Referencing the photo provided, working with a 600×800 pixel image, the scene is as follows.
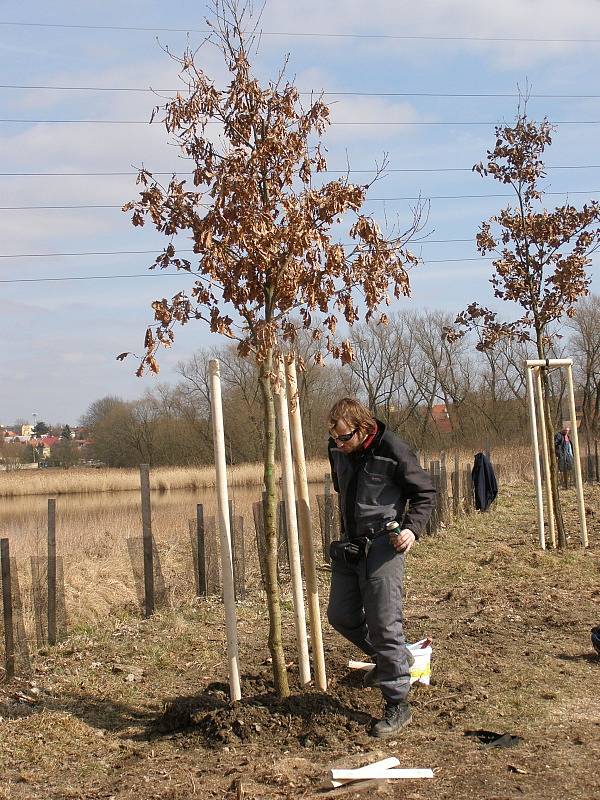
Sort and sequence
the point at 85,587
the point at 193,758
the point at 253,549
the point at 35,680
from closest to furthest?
1. the point at 193,758
2. the point at 35,680
3. the point at 85,587
4. the point at 253,549

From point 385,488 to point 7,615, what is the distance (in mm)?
3380

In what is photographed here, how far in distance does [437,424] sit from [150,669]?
51.4m

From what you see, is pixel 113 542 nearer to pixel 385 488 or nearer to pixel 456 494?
pixel 456 494

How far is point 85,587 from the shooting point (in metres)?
10.5

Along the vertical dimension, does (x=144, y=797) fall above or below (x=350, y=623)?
below

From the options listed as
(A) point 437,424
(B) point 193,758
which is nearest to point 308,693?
(B) point 193,758

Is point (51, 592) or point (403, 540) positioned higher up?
point (403, 540)

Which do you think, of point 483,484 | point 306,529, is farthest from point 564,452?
point 306,529

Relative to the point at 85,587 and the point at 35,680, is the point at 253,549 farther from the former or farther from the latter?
the point at 35,680

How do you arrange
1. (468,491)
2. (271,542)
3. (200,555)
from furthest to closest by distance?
(468,491) < (200,555) < (271,542)

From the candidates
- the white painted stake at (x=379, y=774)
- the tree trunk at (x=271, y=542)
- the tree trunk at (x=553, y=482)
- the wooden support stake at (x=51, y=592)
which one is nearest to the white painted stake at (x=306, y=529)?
the tree trunk at (x=271, y=542)

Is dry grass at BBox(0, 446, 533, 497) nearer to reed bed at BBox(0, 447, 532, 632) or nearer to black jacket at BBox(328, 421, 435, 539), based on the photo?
reed bed at BBox(0, 447, 532, 632)

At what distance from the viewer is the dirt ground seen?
4402 mm

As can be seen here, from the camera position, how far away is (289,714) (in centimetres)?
511
